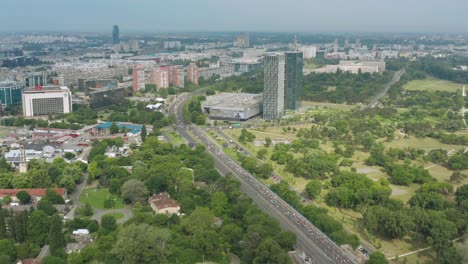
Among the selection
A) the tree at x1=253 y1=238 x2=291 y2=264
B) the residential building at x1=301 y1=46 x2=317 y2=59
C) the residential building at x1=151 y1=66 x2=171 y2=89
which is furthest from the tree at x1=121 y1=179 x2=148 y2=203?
the residential building at x1=301 y1=46 x2=317 y2=59

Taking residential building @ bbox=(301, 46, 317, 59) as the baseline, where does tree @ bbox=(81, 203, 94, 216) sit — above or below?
below

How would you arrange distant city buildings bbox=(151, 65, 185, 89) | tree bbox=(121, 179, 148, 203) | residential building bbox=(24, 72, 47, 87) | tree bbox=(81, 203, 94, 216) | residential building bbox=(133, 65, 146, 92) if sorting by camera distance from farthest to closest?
distant city buildings bbox=(151, 65, 185, 89), residential building bbox=(133, 65, 146, 92), residential building bbox=(24, 72, 47, 87), tree bbox=(121, 179, 148, 203), tree bbox=(81, 203, 94, 216)

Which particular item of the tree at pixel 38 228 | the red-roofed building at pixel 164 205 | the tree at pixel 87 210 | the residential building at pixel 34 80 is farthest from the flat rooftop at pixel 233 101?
the tree at pixel 38 228

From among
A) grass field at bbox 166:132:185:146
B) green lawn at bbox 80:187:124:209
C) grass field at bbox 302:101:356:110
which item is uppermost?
grass field at bbox 302:101:356:110

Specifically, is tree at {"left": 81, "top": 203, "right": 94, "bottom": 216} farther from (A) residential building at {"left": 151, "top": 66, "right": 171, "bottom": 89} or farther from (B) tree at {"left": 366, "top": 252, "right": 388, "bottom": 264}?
(A) residential building at {"left": 151, "top": 66, "right": 171, "bottom": 89}

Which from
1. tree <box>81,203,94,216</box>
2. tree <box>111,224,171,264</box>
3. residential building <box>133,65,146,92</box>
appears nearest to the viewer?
tree <box>111,224,171,264</box>

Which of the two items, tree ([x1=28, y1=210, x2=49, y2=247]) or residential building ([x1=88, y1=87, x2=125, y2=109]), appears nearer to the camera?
tree ([x1=28, y1=210, x2=49, y2=247])

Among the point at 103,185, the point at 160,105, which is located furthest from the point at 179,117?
the point at 103,185
